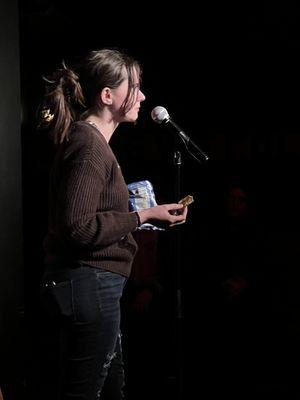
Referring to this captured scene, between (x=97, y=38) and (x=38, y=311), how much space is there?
1.92 metres

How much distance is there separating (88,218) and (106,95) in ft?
1.14

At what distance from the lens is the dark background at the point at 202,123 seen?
10.5 feet

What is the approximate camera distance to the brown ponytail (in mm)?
1294

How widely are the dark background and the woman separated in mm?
1957

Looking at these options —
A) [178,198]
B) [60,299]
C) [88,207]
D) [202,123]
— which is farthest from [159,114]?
[202,123]

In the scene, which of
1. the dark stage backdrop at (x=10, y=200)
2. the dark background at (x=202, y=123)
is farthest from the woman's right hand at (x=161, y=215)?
the dark background at (x=202, y=123)

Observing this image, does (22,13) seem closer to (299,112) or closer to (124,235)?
(299,112)

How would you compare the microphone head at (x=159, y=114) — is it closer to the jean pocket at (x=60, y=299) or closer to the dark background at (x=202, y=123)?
the jean pocket at (x=60, y=299)

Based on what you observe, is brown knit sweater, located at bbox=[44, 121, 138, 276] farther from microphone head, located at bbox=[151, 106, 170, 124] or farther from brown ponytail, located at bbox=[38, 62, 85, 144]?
microphone head, located at bbox=[151, 106, 170, 124]

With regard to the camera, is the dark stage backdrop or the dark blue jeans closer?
the dark blue jeans

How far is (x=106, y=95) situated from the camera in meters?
1.29

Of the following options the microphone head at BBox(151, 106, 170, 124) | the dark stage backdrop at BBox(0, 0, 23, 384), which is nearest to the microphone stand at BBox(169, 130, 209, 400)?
the microphone head at BBox(151, 106, 170, 124)

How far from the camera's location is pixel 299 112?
11.3 ft

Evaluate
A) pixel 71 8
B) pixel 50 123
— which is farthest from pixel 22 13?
pixel 50 123
